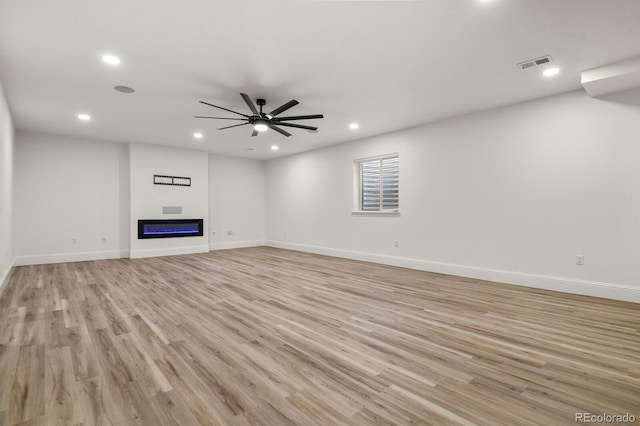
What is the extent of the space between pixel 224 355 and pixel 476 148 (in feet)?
16.0

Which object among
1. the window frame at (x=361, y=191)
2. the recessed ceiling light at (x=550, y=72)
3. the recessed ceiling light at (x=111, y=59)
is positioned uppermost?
the recessed ceiling light at (x=550, y=72)

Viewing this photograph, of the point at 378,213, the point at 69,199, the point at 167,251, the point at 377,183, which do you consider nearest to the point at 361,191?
the point at 377,183

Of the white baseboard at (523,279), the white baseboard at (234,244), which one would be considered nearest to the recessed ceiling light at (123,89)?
the white baseboard at (523,279)

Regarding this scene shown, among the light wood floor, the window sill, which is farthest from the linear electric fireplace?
the window sill

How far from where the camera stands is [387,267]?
606 cm

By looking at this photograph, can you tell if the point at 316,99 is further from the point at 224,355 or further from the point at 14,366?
the point at 14,366

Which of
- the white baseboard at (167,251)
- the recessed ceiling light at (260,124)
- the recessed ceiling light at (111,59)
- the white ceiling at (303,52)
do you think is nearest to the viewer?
the white ceiling at (303,52)

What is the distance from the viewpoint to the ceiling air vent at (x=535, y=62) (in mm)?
3264

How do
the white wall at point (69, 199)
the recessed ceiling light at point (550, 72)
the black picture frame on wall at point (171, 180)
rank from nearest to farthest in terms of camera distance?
the recessed ceiling light at point (550, 72) < the white wall at point (69, 199) < the black picture frame on wall at point (171, 180)

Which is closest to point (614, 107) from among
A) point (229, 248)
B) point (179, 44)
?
point (179, 44)

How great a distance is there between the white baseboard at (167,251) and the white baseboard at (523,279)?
4.27m

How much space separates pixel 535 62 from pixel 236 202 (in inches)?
311

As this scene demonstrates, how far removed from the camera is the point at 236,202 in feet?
30.6

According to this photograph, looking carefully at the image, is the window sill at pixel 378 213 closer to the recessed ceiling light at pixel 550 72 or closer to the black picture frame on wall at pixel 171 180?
the recessed ceiling light at pixel 550 72
